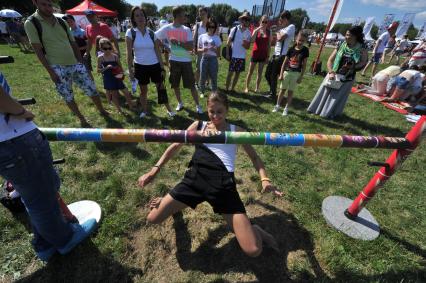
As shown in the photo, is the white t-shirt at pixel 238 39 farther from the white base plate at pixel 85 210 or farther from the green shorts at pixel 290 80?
the white base plate at pixel 85 210

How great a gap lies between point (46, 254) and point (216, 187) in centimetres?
181

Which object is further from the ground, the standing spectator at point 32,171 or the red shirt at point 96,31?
the red shirt at point 96,31

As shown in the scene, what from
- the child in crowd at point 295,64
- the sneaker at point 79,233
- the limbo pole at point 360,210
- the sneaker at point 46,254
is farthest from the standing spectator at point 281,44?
the sneaker at point 46,254

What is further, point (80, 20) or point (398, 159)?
point (80, 20)

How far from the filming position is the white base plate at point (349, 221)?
2.96 metres

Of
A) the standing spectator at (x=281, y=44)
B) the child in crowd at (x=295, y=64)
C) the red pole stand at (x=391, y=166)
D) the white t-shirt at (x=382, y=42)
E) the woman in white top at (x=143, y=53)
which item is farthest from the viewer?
the white t-shirt at (x=382, y=42)

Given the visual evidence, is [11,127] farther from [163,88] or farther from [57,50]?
[163,88]

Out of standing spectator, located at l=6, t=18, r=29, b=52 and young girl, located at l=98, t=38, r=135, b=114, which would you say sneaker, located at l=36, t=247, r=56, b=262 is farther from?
standing spectator, located at l=6, t=18, r=29, b=52

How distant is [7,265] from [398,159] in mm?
4178

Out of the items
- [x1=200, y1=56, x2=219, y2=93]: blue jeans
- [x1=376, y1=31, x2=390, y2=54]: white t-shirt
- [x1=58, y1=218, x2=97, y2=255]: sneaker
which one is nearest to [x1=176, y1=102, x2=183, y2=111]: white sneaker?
[x1=200, y1=56, x2=219, y2=93]: blue jeans

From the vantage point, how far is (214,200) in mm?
2475

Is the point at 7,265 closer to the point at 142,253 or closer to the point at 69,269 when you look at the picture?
the point at 69,269

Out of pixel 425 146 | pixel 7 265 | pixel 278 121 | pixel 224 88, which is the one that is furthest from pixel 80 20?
pixel 425 146

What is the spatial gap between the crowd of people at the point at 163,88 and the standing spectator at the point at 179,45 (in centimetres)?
2
